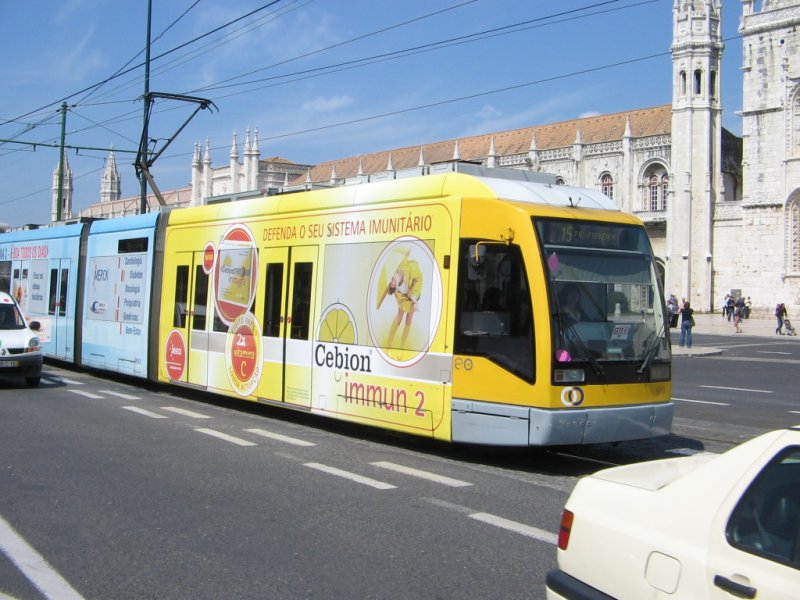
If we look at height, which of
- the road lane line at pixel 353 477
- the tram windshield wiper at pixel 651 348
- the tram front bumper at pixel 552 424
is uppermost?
the tram windshield wiper at pixel 651 348

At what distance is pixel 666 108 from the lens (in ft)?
221

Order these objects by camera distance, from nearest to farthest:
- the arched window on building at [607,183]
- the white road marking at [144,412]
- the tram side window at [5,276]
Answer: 1. the white road marking at [144,412]
2. the tram side window at [5,276]
3. the arched window on building at [607,183]

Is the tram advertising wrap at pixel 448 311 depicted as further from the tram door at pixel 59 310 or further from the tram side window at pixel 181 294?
the tram door at pixel 59 310

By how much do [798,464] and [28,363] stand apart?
14.1m

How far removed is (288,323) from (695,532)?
27.3ft

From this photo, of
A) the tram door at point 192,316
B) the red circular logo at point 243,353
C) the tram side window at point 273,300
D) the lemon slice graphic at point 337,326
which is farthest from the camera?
the tram door at point 192,316

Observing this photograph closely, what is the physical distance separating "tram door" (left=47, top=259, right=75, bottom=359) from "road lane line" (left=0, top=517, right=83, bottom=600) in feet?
41.3

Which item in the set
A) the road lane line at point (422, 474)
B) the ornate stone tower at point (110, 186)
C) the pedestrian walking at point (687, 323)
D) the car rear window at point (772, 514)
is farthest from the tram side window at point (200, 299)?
the ornate stone tower at point (110, 186)

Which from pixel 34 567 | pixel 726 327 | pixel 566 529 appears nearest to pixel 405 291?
pixel 34 567

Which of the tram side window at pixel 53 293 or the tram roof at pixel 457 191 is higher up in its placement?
the tram roof at pixel 457 191

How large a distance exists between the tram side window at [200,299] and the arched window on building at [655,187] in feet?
184

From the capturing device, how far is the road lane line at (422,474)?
25.0 ft

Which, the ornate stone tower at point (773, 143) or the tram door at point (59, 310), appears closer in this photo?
the tram door at point (59, 310)

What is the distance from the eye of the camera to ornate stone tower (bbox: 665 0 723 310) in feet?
193
